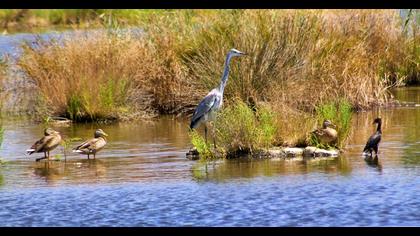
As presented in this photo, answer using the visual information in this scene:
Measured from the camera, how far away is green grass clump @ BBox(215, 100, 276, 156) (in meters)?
13.7

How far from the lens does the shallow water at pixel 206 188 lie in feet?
32.2

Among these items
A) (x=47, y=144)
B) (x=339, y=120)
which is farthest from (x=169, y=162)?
(x=339, y=120)

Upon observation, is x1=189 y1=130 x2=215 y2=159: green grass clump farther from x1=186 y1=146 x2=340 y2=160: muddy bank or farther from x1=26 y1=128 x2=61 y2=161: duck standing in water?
x1=26 y1=128 x2=61 y2=161: duck standing in water

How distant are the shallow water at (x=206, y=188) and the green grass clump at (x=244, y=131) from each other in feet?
1.12

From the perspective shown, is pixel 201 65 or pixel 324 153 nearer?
pixel 324 153

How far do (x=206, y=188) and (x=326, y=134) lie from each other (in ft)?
9.43

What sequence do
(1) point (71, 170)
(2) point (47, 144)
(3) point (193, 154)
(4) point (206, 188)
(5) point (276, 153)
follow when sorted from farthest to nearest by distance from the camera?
(2) point (47, 144)
(3) point (193, 154)
(5) point (276, 153)
(1) point (71, 170)
(4) point (206, 188)

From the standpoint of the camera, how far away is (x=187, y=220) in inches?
381

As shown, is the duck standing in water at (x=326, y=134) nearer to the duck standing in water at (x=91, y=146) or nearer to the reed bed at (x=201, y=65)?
the reed bed at (x=201, y=65)

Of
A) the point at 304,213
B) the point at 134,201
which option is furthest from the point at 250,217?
the point at 134,201

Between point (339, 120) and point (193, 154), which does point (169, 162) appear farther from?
point (339, 120)

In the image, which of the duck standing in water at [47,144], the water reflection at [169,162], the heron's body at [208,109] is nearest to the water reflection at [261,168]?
the water reflection at [169,162]

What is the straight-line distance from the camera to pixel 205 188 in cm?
1162

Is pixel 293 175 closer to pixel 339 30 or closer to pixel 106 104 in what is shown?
pixel 106 104
